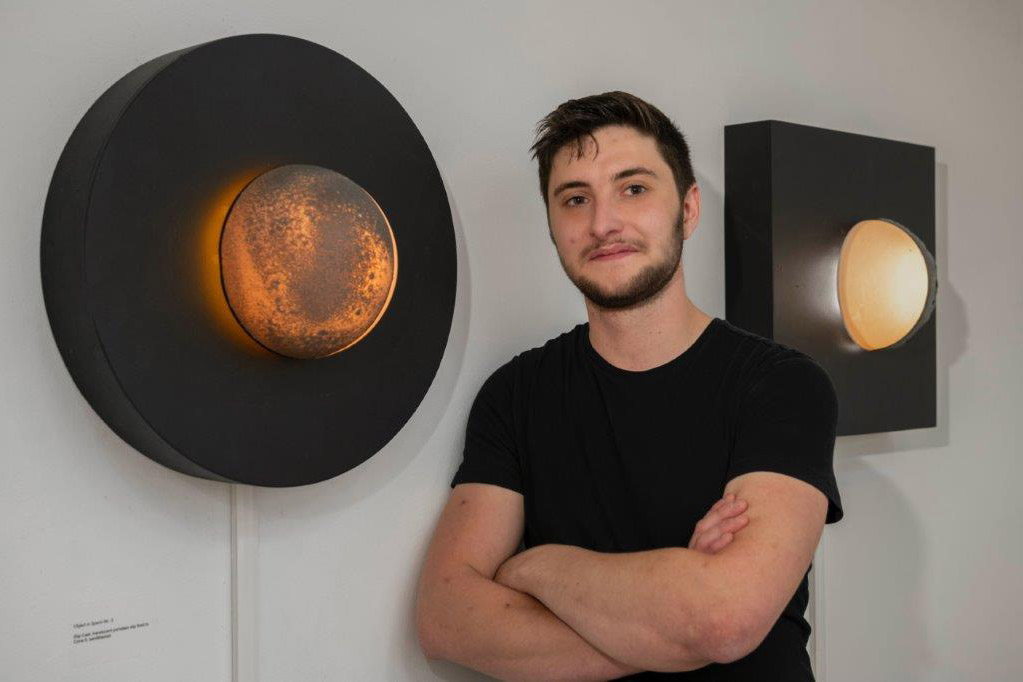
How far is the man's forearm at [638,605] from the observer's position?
1468mm

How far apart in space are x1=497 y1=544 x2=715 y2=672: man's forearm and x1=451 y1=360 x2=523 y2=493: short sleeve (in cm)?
24

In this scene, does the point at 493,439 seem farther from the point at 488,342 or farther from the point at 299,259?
the point at 299,259

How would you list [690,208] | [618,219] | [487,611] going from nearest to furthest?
[487,611] → [618,219] → [690,208]

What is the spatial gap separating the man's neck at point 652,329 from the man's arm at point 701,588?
28 centimetres

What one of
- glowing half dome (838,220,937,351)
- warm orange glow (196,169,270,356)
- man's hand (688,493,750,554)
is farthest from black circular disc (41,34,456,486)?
glowing half dome (838,220,937,351)

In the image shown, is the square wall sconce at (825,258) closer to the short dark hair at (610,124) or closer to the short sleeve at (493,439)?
the short dark hair at (610,124)

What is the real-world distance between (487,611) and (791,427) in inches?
20.6

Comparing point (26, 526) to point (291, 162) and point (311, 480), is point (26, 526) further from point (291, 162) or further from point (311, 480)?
point (291, 162)

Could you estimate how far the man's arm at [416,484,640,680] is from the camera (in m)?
1.58

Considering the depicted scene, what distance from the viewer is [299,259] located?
1391 millimetres

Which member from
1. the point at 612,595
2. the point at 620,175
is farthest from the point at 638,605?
the point at 620,175

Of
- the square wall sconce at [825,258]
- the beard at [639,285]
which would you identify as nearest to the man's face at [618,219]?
the beard at [639,285]

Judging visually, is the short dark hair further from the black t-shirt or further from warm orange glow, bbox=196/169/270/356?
warm orange glow, bbox=196/169/270/356

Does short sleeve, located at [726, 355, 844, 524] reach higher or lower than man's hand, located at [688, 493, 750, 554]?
higher
